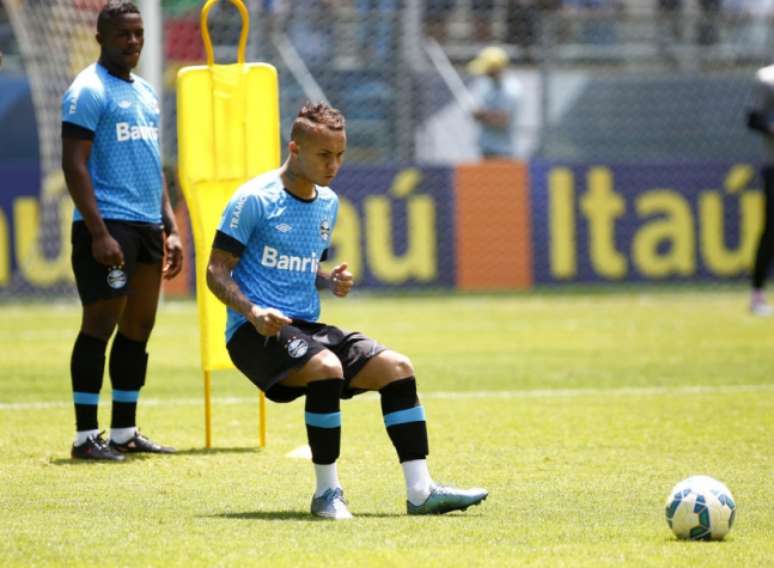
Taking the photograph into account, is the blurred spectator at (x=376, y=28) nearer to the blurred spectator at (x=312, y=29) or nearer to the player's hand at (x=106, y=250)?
the blurred spectator at (x=312, y=29)

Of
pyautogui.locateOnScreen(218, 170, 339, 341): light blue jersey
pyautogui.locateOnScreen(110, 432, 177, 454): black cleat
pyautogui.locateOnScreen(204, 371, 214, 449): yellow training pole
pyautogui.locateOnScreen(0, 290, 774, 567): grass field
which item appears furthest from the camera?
pyautogui.locateOnScreen(204, 371, 214, 449): yellow training pole

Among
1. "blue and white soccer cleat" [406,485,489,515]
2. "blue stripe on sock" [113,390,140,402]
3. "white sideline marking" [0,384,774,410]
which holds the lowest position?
"white sideline marking" [0,384,774,410]

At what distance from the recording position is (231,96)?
8008 millimetres

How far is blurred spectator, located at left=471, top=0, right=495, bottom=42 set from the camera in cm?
2122

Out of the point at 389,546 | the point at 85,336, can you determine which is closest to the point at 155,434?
the point at 85,336

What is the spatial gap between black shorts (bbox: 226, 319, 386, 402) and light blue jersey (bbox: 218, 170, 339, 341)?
0.08m

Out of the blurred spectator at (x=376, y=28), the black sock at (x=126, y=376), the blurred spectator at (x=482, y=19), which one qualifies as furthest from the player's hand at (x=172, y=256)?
the blurred spectator at (x=482, y=19)

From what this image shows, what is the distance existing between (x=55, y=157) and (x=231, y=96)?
9.46 meters

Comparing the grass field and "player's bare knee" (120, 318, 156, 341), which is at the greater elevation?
"player's bare knee" (120, 318, 156, 341)

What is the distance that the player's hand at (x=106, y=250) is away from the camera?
742 centimetres

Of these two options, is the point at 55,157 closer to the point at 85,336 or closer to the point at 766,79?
the point at 766,79

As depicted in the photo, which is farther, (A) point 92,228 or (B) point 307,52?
(B) point 307,52

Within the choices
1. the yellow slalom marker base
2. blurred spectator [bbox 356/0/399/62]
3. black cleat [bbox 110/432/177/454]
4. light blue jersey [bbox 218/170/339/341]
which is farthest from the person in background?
light blue jersey [bbox 218/170/339/341]

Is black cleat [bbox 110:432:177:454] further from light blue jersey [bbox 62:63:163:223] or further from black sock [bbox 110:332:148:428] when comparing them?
light blue jersey [bbox 62:63:163:223]
